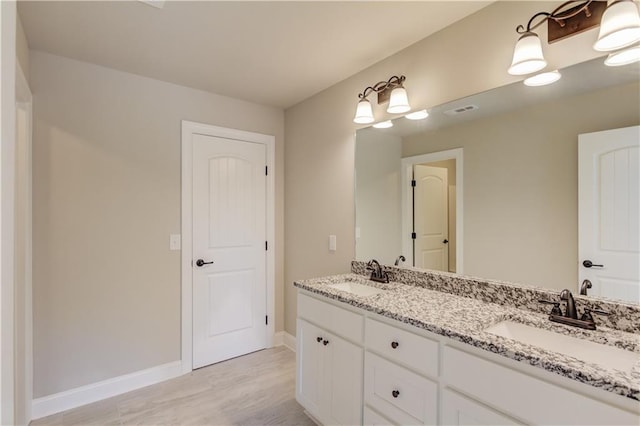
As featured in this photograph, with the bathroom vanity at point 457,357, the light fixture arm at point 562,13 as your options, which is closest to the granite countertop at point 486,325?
the bathroom vanity at point 457,357

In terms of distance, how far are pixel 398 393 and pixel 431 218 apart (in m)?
1.04

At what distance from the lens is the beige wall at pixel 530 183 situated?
1.47 m

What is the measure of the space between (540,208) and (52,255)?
297 cm

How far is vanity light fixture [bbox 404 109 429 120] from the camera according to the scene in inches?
81.2

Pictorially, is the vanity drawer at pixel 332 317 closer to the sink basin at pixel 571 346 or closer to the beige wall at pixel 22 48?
the sink basin at pixel 571 346

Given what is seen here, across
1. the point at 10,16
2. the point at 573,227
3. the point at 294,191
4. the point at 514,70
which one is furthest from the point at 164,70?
the point at 573,227

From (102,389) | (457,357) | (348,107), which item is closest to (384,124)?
(348,107)

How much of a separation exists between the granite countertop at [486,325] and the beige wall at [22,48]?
2.08 m

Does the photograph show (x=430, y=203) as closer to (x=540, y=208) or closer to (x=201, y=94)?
(x=540, y=208)

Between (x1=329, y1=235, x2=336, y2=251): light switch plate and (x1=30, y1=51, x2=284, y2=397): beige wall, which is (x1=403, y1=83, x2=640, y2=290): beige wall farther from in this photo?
(x1=30, y1=51, x2=284, y2=397): beige wall

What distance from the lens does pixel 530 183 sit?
1.63m

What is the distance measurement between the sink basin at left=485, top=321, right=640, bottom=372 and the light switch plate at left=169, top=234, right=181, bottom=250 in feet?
7.65

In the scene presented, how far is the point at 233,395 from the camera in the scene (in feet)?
8.00

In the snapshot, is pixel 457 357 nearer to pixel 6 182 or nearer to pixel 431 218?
pixel 431 218
